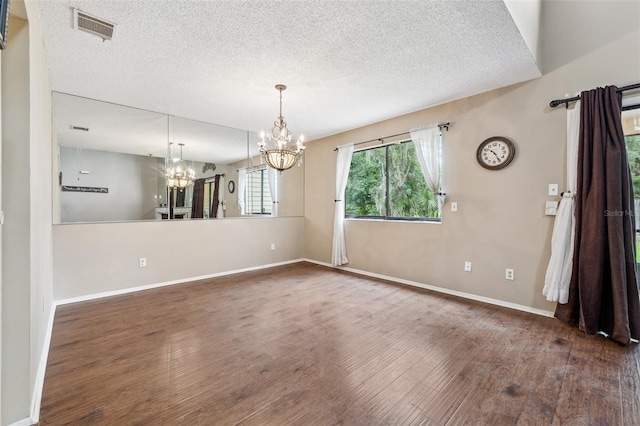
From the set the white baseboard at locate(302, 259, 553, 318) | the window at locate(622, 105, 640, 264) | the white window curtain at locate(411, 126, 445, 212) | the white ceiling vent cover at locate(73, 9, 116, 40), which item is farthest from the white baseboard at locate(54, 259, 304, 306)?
the window at locate(622, 105, 640, 264)

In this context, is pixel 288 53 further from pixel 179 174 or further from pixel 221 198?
pixel 221 198

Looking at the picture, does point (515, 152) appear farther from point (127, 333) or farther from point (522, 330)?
point (127, 333)

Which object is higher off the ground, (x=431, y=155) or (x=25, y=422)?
(x=431, y=155)

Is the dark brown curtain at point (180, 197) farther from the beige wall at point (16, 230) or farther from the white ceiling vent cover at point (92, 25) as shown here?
the beige wall at point (16, 230)

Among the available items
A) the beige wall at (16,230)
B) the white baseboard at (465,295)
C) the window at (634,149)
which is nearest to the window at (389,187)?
the white baseboard at (465,295)

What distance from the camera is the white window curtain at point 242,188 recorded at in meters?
5.17

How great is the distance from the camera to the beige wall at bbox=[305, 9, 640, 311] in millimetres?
2824

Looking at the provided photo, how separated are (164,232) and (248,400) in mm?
3203

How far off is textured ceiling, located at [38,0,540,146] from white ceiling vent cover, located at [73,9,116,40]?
2.2 inches

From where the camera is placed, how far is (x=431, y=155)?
3826 millimetres

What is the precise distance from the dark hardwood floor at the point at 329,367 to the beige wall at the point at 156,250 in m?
0.44

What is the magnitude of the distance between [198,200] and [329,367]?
3518 millimetres

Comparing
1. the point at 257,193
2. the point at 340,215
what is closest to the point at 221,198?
the point at 257,193

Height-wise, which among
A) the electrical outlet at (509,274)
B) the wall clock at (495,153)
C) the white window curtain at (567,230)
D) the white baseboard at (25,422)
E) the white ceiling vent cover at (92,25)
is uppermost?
the white ceiling vent cover at (92,25)
